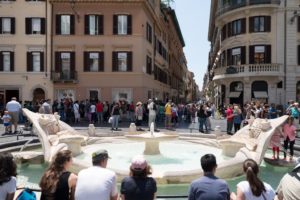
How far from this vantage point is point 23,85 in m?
36.2

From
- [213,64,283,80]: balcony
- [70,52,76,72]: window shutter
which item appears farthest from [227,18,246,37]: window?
[70,52,76,72]: window shutter

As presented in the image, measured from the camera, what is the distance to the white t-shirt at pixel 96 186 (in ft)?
16.2

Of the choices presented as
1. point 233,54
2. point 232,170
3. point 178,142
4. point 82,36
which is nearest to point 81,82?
point 82,36

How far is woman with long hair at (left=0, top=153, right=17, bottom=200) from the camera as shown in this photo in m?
4.79

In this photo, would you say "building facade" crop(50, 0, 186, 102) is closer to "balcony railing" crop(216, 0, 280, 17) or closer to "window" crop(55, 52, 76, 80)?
"window" crop(55, 52, 76, 80)

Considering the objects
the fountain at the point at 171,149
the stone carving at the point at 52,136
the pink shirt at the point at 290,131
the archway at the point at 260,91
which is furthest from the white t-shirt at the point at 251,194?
the archway at the point at 260,91

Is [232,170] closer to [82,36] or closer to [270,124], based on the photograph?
[270,124]

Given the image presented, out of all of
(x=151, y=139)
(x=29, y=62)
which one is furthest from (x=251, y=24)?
(x=151, y=139)

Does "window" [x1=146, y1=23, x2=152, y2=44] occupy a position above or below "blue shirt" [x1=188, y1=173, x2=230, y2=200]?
above

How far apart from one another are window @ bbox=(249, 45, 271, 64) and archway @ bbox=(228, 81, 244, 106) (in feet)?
9.10

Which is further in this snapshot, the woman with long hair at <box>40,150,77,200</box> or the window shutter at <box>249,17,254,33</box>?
the window shutter at <box>249,17,254,33</box>

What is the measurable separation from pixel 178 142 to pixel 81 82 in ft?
64.8

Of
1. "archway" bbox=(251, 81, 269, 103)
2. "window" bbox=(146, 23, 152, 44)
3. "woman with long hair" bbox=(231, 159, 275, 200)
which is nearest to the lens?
"woman with long hair" bbox=(231, 159, 275, 200)

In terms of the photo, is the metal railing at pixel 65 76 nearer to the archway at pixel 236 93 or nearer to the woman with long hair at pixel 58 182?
the archway at pixel 236 93
